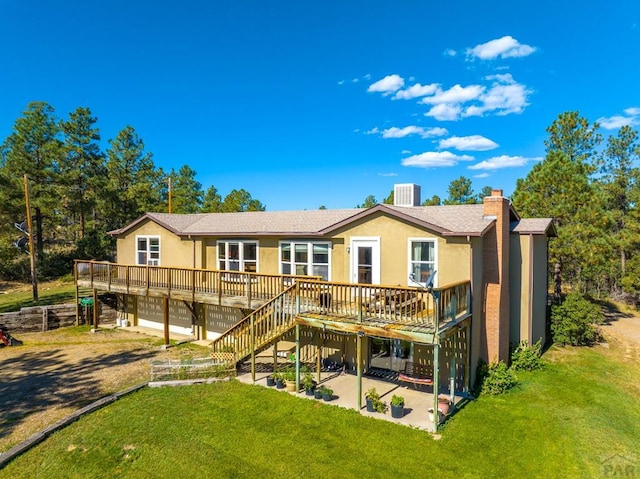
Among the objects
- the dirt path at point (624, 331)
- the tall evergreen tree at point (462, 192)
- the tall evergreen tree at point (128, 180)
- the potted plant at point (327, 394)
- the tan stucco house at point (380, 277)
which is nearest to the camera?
the tan stucco house at point (380, 277)

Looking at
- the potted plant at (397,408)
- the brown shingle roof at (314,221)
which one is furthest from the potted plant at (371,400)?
the brown shingle roof at (314,221)

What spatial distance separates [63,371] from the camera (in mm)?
14594

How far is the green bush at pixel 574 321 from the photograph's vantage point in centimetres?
1811

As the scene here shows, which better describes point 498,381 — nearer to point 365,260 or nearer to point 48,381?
point 365,260

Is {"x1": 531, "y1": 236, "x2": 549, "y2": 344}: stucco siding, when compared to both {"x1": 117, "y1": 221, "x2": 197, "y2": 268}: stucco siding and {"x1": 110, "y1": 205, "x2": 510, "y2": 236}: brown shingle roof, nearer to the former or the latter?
{"x1": 110, "y1": 205, "x2": 510, "y2": 236}: brown shingle roof

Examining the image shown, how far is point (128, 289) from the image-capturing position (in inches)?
749

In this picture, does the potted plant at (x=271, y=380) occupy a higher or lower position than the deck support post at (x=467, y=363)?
lower

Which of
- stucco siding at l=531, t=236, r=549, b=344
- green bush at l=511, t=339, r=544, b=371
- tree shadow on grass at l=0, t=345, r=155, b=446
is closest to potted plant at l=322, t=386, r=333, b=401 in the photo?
tree shadow on grass at l=0, t=345, r=155, b=446

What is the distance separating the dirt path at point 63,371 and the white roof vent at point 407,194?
10883 millimetres

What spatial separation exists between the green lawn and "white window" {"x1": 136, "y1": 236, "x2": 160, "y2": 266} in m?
9.89


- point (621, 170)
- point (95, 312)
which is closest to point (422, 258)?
point (95, 312)

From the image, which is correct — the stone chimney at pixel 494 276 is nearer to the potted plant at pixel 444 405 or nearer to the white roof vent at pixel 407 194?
the white roof vent at pixel 407 194

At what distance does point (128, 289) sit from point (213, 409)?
10.4m

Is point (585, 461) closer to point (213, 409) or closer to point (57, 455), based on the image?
point (213, 409)
